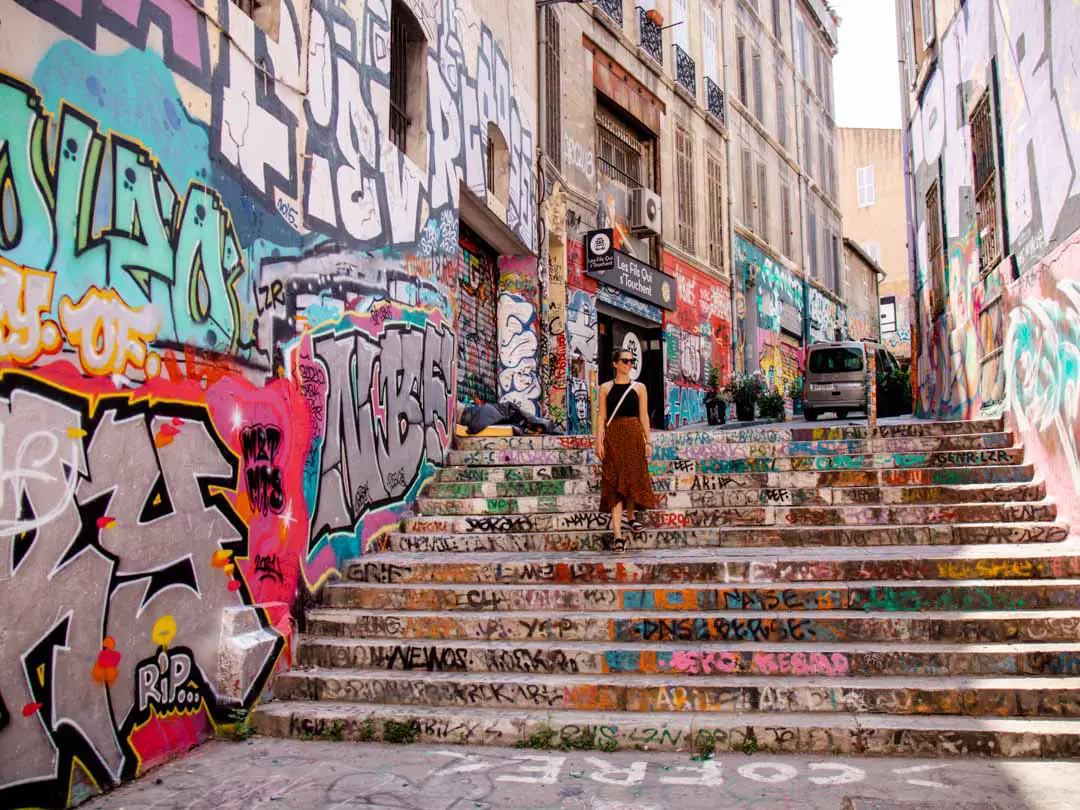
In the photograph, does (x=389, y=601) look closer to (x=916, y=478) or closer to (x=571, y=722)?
(x=571, y=722)

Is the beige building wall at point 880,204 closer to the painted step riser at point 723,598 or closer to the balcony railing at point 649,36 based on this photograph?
the balcony railing at point 649,36

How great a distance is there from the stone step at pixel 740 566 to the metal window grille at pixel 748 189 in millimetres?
17962

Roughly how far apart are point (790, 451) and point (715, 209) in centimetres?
1391

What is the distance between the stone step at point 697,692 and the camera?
4.72 meters

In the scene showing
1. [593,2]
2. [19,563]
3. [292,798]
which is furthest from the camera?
[593,2]

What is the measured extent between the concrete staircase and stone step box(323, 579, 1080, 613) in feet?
0.04

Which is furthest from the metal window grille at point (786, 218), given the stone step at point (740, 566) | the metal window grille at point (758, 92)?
the stone step at point (740, 566)

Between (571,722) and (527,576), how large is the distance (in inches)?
66.9

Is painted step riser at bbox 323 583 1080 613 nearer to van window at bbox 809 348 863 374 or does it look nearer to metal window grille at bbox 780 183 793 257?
van window at bbox 809 348 863 374

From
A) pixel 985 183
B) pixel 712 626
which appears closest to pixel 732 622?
pixel 712 626

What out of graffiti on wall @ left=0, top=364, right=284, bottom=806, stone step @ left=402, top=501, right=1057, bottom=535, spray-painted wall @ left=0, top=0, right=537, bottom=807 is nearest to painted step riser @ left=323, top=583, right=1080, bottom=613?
spray-painted wall @ left=0, top=0, right=537, bottom=807

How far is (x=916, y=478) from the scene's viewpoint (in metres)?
7.68

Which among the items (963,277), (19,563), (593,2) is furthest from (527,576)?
(593,2)

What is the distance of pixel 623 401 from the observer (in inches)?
277
